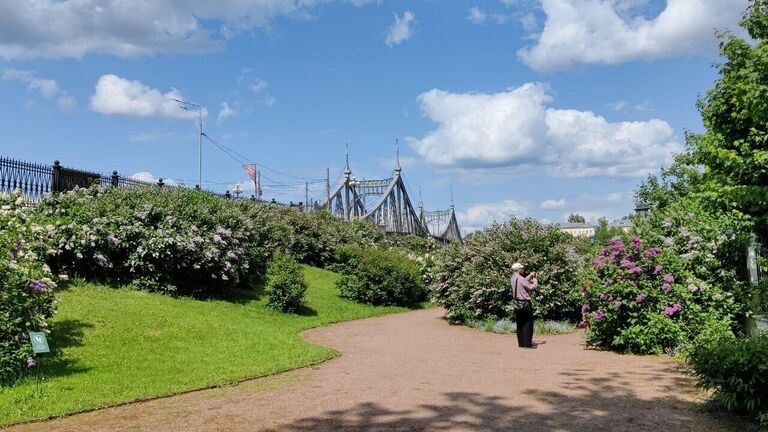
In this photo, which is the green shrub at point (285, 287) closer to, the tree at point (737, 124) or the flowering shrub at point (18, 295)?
the flowering shrub at point (18, 295)

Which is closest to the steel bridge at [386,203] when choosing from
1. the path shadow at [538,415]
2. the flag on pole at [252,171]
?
the flag on pole at [252,171]

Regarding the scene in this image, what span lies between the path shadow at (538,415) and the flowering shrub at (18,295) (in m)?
3.82

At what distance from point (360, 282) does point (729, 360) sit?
1407 cm

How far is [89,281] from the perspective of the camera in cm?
1398

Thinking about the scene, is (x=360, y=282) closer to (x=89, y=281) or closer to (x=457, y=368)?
(x=89, y=281)

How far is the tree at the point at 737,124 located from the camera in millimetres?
13422

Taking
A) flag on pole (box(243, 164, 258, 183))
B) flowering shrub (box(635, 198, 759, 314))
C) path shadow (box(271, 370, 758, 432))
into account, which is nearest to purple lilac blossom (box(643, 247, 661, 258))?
flowering shrub (box(635, 198, 759, 314))

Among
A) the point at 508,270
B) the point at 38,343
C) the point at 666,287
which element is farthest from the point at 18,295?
the point at 508,270

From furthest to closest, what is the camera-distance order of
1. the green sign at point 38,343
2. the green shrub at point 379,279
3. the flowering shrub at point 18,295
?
the green shrub at point 379,279, the flowering shrub at point 18,295, the green sign at point 38,343

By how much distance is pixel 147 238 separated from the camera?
14.4m

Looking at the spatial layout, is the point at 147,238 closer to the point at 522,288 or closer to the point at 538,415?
the point at 522,288

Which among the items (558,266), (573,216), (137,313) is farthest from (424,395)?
(573,216)

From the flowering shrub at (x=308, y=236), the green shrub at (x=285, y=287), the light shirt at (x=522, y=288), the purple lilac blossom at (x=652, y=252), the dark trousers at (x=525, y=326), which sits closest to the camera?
the purple lilac blossom at (x=652, y=252)

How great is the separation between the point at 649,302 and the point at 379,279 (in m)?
10.4
